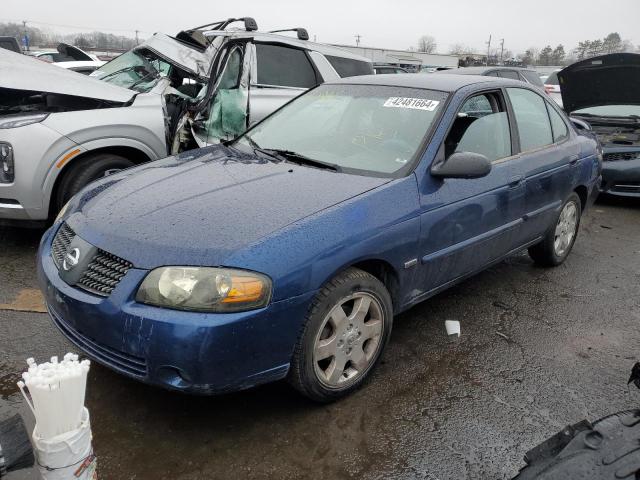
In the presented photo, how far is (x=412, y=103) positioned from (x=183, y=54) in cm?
344

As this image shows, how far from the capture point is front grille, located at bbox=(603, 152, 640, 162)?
6543mm

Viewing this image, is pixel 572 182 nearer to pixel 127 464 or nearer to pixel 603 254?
pixel 603 254

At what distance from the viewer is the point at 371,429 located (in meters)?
2.48

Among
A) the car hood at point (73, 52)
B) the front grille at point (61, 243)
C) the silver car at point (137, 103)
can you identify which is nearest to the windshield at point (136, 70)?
the silver car at point (137, 103)

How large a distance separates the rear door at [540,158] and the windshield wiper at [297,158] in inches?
54.9

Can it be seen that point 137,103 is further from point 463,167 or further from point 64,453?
point 64,453

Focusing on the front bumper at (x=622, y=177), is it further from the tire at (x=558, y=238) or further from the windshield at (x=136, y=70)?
the windshield at (x=136, y=70)

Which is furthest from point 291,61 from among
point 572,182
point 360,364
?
point 360,364

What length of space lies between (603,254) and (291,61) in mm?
3860

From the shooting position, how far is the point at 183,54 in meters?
5.76

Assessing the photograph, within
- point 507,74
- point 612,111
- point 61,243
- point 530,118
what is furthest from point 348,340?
point 507,74

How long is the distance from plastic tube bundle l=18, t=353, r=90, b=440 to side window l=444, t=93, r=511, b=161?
228cm

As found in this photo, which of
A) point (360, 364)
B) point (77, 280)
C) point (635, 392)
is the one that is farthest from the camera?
point (635, 392)

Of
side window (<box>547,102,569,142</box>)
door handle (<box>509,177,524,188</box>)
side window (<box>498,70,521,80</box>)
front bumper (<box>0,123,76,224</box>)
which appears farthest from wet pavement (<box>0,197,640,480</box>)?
side window (<box>498,70,521,80</box>)
